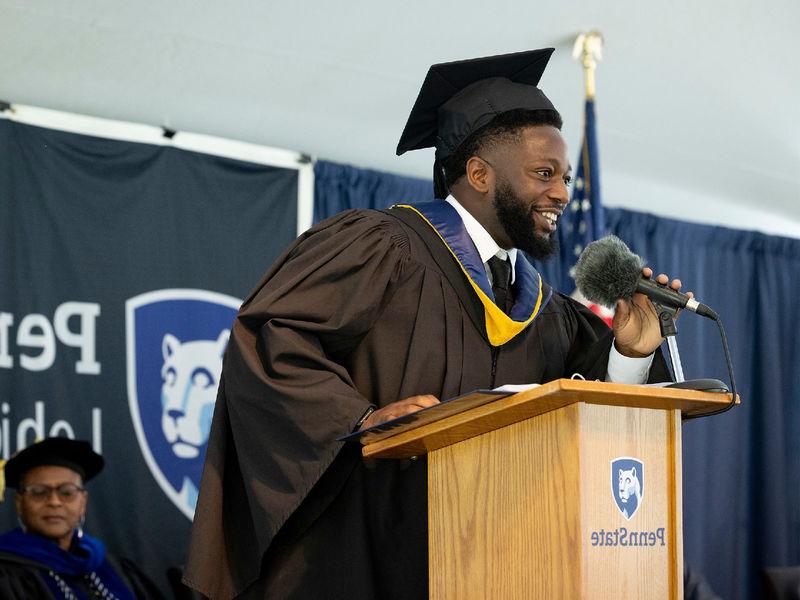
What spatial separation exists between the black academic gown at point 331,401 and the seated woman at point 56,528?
10.2ft

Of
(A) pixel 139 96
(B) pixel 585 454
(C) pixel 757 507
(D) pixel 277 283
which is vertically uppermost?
(A) pixel 139 96

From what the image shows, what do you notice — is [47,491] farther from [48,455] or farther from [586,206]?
[586,206]

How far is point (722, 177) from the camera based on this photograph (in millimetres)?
7113

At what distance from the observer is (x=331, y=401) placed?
2027 millimetres

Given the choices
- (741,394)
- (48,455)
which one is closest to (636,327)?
(48,455)

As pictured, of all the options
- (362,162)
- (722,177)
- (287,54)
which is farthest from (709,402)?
(722,177)

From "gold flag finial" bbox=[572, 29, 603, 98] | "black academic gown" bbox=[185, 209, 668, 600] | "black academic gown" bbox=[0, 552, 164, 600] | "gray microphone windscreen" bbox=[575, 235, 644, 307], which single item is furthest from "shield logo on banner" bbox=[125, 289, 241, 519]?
"gray microphone windscreen" bbox=[575, 235, 644, 307]

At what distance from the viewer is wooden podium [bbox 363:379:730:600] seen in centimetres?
171

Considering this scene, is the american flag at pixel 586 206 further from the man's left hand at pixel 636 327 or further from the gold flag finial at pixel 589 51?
the man's left hand at pixel 636 327

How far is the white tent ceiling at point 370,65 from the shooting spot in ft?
15.8

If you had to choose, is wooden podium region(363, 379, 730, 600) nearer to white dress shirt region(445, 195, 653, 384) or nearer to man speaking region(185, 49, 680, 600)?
man speaking region(185, 49, 680, 600)

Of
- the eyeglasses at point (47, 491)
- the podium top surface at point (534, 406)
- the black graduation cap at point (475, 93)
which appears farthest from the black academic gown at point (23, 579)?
the podium top surface at point (534, 406)

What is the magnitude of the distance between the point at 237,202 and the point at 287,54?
44.7 inches

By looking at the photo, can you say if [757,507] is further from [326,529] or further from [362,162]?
[326,529]
